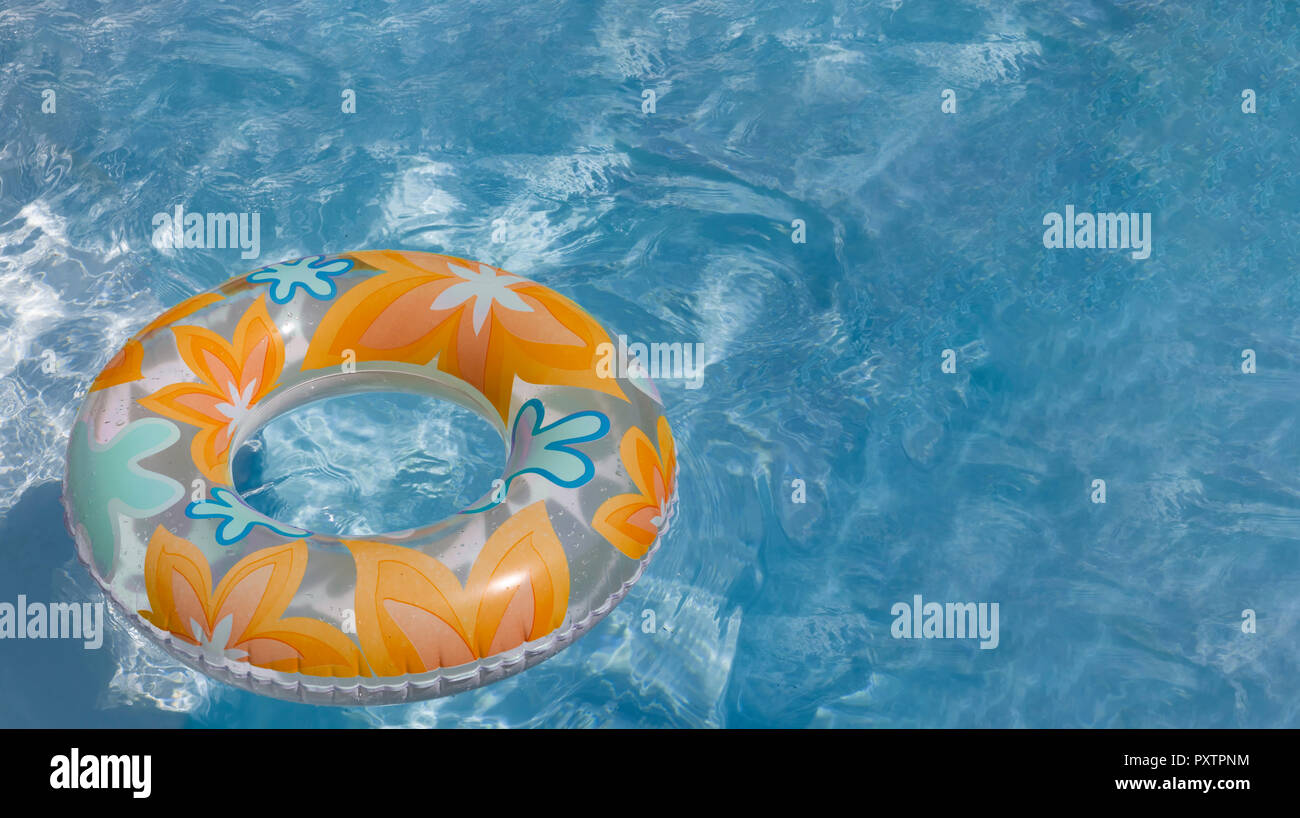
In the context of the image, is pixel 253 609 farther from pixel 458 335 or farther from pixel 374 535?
pixel 458 335

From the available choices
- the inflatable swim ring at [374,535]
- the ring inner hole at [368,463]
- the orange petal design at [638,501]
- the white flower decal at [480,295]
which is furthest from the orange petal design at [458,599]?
the ring inner hole at [368,463]

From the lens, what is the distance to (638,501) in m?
5.38

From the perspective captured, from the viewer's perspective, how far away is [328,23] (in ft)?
28.0

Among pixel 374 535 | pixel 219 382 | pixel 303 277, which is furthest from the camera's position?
pixel 303 277

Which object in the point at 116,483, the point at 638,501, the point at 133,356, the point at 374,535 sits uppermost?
the point at 133,356

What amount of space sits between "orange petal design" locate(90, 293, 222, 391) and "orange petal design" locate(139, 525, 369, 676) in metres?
0.86

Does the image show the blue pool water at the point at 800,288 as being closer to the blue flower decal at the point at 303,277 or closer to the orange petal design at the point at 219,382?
the orange petal design at the point at 219,382

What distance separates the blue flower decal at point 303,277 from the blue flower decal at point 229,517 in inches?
40.6

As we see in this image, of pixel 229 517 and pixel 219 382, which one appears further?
pixel 219 382

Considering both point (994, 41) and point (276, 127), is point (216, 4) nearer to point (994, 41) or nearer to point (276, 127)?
point (276, 127)

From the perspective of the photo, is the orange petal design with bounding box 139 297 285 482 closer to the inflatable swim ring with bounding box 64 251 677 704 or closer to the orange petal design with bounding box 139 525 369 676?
the inflatable swim ring with bounding box 64 251 677 704

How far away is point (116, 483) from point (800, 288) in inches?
150

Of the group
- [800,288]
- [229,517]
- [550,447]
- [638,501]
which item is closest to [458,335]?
[550,447]

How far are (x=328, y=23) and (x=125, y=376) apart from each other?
3.88 meters
